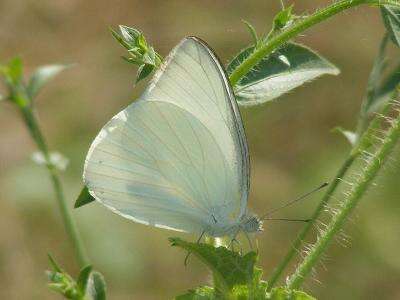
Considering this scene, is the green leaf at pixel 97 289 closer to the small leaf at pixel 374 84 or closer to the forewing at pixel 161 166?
the forewing at pixel 161 166

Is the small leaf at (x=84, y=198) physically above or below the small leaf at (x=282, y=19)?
below

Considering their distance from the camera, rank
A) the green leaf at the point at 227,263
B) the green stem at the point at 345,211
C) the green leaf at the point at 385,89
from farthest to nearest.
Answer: the green leaf at the point at 385,89 → the green stem at the point at 345,211 → the green leaf at the point at 227,263

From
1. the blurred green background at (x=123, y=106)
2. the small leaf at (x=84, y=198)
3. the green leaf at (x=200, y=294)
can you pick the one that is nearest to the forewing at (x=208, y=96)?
the small leaf at (x=84, y=198)

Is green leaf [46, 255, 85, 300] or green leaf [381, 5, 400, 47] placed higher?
green leaf [381, 5, 400, 47]

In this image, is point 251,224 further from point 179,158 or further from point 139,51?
point 139,51

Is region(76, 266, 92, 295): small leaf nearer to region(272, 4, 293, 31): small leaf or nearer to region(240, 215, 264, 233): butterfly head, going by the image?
region(240, 215, 264, 233): butterfly head

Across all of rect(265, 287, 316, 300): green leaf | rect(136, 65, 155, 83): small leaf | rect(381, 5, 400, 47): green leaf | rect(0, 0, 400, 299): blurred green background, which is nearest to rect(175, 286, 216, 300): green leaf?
rect(265, 287, 316, 300): green leaf
